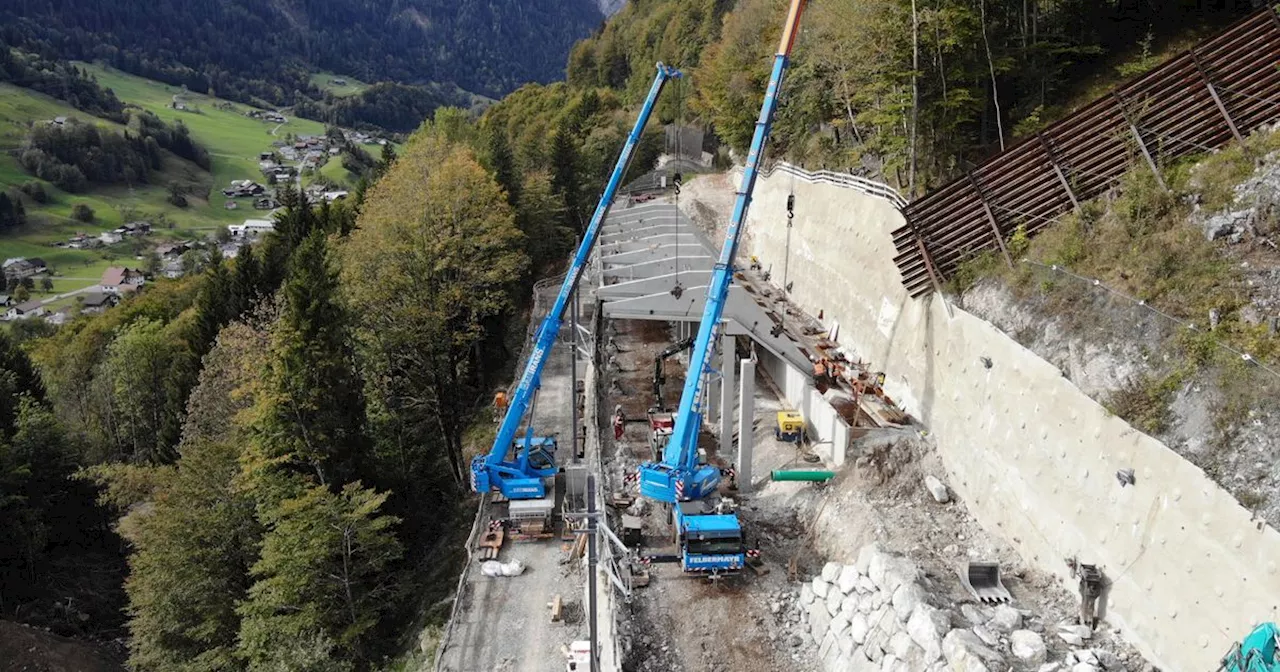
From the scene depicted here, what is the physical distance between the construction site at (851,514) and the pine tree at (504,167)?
703 inches

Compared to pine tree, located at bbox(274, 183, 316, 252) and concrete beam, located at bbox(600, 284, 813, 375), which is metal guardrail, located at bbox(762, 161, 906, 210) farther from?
pine tree, located at bbox(274, 183, 316, 252)

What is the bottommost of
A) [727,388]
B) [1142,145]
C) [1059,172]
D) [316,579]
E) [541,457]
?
[316,579]

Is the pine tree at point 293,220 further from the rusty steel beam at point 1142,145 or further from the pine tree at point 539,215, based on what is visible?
the rusty steel beam at point 1142,145

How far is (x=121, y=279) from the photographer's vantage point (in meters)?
99.2

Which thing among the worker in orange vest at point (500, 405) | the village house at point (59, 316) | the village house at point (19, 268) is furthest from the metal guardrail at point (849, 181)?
the village house at point (19, 268)

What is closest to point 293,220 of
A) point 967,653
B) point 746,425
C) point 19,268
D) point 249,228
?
point 746,425

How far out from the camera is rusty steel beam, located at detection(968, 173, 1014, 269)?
18.8 meters

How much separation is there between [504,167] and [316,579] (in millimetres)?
30035

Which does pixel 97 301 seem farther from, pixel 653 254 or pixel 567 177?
pixel 653 254

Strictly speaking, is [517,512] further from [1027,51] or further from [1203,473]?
[1027,51]

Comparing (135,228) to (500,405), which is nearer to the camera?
(500,405)

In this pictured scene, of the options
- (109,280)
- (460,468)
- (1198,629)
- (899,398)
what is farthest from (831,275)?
(109,280)

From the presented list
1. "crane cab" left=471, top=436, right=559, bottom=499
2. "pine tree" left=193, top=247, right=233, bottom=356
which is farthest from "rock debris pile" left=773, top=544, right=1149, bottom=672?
"pine tree" left=193, top=247, right=233, bottom=356

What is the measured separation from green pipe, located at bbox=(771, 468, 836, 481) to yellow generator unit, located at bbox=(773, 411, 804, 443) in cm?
362
